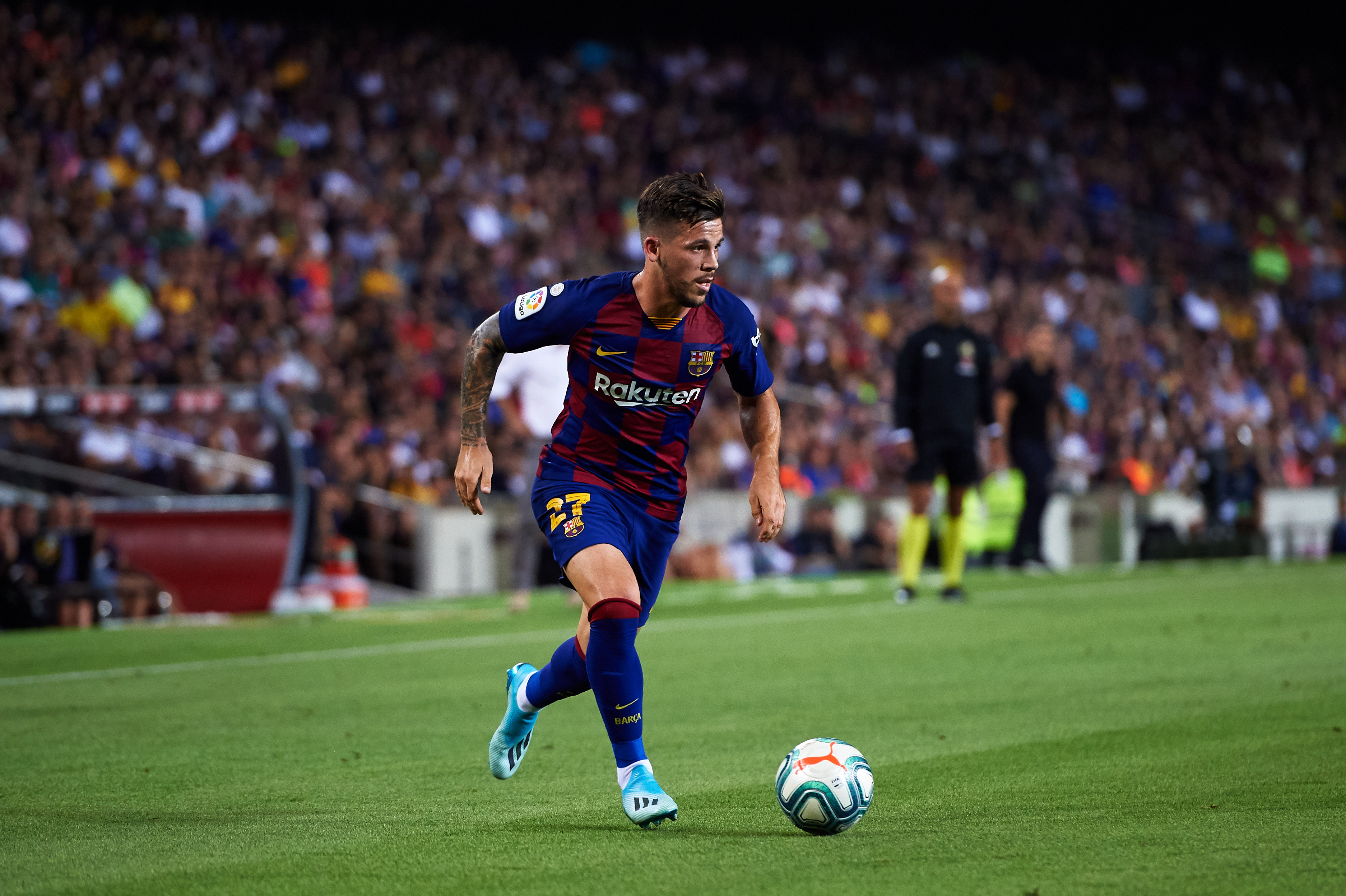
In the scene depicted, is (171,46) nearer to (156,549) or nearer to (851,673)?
(156,549)

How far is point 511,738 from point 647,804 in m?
0.95

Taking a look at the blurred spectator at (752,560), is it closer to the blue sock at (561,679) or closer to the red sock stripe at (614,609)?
the blue sock at (561,679)

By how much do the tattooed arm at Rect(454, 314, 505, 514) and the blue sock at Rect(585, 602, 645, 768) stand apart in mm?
640

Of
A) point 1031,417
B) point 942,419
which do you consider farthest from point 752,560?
point 942,419

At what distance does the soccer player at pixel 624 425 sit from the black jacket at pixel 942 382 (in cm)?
778

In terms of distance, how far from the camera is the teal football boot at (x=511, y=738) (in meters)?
5.30

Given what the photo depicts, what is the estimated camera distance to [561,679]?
516 cm

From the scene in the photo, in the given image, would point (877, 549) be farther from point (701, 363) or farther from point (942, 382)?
point (701, 363)

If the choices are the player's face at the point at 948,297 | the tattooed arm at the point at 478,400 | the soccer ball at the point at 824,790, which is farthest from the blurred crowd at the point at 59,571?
the soccer ball at the point at 824,790

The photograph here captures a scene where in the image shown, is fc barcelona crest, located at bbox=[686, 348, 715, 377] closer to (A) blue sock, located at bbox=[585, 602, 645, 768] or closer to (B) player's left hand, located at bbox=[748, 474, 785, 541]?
(B) player's left hand, located at bbox=[748, 474, 785, 541]

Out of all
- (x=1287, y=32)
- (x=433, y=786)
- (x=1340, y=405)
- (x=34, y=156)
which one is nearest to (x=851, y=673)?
(x=433, y=786)

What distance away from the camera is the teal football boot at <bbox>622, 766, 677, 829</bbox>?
448cm

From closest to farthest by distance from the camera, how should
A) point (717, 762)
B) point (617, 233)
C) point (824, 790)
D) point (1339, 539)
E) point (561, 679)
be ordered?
point (824, 790)
point (561, 679)
point (717, 762)
point (1339, 539)
point (617, 233)

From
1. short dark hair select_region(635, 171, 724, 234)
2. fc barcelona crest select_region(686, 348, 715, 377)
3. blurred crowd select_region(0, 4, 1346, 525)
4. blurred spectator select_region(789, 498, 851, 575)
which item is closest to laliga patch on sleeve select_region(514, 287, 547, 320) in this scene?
short dark hair select_region(635, 171, 724, 234)
